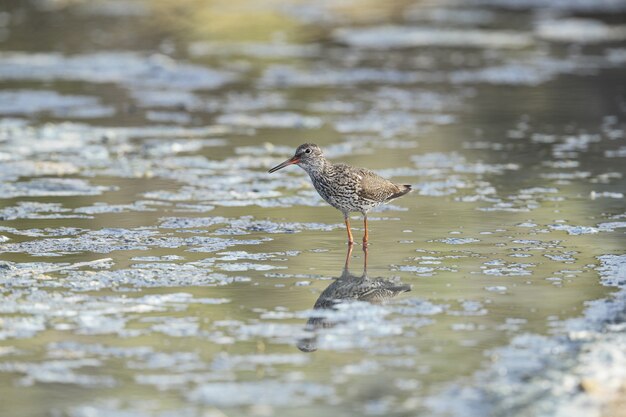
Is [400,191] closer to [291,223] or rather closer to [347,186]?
[347,186]

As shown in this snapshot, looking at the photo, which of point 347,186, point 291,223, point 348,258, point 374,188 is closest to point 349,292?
point 348,258

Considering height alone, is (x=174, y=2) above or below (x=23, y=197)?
above

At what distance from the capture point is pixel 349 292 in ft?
25.6

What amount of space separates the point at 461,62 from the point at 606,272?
42.4ft

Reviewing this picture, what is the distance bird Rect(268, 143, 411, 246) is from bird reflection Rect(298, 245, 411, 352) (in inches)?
53.4

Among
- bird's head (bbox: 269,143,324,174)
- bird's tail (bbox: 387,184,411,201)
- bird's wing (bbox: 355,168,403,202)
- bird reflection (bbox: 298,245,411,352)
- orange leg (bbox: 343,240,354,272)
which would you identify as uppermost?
bird's head (bbox: 269,143,324,174)

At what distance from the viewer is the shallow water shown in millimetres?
6137

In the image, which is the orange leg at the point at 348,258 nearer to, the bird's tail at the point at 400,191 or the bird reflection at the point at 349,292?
the bird reflection at the point at 349,292

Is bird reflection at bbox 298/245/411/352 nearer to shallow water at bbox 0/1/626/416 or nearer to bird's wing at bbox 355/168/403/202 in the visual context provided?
shallow water at bbox 0/1/626/416

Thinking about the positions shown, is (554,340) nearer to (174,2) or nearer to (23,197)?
(23,197)

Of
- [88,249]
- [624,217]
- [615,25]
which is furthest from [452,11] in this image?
[88,249]

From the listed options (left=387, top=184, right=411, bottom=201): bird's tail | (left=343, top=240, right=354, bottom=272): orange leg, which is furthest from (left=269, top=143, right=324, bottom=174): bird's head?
(left=343, top=240, right=354, bottom=272): orange leg

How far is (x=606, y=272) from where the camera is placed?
26.9 feet

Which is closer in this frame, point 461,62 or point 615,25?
point 461,62
